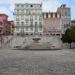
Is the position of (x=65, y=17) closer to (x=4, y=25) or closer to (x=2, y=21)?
(x=4, y=25)

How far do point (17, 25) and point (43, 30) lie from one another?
36.3 feet

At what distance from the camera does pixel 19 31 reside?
119062mm

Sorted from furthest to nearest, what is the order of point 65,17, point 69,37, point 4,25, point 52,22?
point 65,17 → point 4,25 → point 52,22 → point 69,37

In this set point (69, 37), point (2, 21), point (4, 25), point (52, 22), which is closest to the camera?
point (69, 37)

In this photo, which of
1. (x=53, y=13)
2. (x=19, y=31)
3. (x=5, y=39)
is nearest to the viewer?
(x=5, y=39)

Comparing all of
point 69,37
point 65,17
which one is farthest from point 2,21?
point 69,37

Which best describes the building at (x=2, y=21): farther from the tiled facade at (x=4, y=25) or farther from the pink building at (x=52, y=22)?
the pink building at (x=52, y=22)

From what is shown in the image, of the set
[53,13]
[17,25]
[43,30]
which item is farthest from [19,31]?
[53,13]

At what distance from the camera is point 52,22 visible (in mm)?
128625

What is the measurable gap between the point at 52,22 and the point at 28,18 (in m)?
12.5

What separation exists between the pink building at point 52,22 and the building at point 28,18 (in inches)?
216

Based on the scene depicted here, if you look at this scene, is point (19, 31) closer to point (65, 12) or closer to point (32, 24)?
point (32, 24)

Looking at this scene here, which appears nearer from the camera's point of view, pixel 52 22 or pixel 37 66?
pixel 37 66

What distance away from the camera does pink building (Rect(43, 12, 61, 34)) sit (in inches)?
4975
